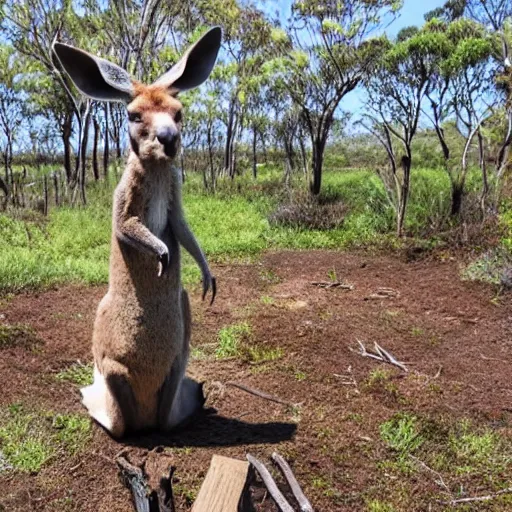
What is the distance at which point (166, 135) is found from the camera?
8.15ft

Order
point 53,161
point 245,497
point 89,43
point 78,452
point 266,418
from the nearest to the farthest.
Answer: point 245,497 < point 78,452 < point 266,418 < point 89,43 < point 53,161

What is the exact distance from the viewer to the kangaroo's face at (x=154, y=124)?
2518 millimetres

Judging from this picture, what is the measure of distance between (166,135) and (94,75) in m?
0.61

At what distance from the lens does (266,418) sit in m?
3.53

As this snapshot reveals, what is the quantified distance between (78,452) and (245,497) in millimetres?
1162

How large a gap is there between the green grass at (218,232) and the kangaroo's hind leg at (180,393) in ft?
12.2

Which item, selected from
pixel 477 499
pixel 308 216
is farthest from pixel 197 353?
pixel 308 216

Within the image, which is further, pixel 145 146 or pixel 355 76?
pixel 355 76

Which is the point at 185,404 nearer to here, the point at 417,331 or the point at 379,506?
the point at 379,506

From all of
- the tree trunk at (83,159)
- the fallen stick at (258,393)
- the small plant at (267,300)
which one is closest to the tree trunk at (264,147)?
the tree trunk at (83,159)

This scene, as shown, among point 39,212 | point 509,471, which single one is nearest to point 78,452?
point 509,471

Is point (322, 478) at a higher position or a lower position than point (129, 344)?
lower

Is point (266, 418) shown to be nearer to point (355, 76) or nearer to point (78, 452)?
point (78, 452)

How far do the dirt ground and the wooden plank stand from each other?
1.14ft
